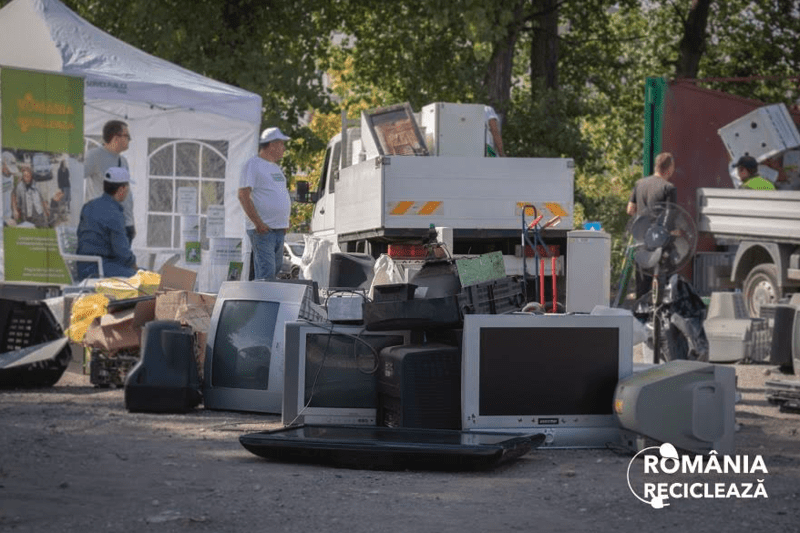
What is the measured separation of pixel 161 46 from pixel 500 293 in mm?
17561

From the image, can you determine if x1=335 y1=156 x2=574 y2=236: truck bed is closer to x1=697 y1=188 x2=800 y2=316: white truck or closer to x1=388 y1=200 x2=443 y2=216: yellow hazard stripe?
x1=388 y1=200 x2=443 y2=216: yellow hazard stripe

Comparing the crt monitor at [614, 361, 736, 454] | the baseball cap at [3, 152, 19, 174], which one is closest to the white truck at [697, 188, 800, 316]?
the baseball cap at [3, 152, 19, 174]

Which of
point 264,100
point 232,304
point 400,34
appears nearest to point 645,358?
point 232,304

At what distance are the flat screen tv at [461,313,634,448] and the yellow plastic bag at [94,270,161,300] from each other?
445 centimetres

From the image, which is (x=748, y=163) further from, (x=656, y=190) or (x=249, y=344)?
(x=249, y=344)

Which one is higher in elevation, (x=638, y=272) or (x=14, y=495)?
(x=638, y=272)

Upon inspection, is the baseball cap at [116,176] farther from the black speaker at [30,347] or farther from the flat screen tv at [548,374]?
the flat screen tv at [548,374]

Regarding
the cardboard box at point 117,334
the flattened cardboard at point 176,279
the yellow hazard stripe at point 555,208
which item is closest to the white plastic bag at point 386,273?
the flattened cardboard at point 176,279

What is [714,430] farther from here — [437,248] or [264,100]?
[264,100]

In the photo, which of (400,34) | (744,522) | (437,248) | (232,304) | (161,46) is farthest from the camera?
(400,34)

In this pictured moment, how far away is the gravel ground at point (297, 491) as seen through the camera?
5.52 m

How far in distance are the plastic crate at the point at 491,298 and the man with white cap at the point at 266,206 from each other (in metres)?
4.66

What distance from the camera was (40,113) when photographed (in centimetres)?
1498

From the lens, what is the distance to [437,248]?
10469 mm
